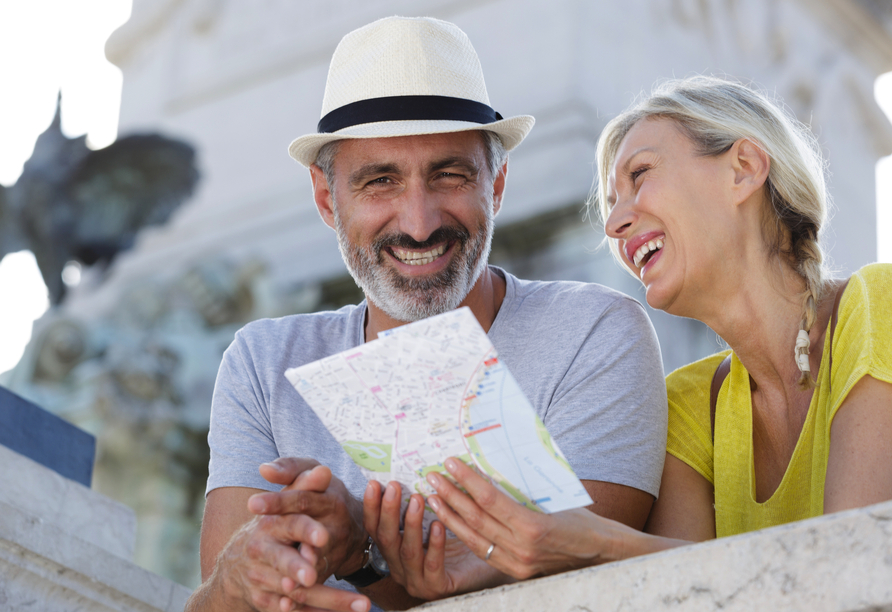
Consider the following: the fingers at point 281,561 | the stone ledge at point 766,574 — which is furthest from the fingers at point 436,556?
the stone ledge at point 766,574

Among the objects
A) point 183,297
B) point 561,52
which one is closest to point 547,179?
point 561,52

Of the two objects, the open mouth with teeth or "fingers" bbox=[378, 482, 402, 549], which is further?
the open mouth with teeth

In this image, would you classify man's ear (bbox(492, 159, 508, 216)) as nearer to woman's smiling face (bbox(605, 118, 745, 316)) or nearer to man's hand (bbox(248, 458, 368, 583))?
woman's smiling face (bbox(605, 118, 745, 316))

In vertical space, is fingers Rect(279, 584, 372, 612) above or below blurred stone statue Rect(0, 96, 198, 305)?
below

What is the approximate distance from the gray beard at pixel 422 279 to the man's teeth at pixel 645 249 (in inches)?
→ 16.4

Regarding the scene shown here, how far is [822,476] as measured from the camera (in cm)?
221

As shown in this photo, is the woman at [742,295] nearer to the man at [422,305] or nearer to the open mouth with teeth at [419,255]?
the man at [422,305]

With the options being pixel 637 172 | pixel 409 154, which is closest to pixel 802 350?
pixel 637 172

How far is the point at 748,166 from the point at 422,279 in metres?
0.83

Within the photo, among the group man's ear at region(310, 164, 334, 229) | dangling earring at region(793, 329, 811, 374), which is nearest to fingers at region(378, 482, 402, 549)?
dangling earring at region(793, 329, 811, 374)

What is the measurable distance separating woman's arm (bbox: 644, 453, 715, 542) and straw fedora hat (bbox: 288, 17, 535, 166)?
94cm

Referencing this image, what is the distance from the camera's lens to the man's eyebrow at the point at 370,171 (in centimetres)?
271

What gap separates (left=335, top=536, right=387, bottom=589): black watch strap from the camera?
2088mm

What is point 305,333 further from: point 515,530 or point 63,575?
point 515,530
